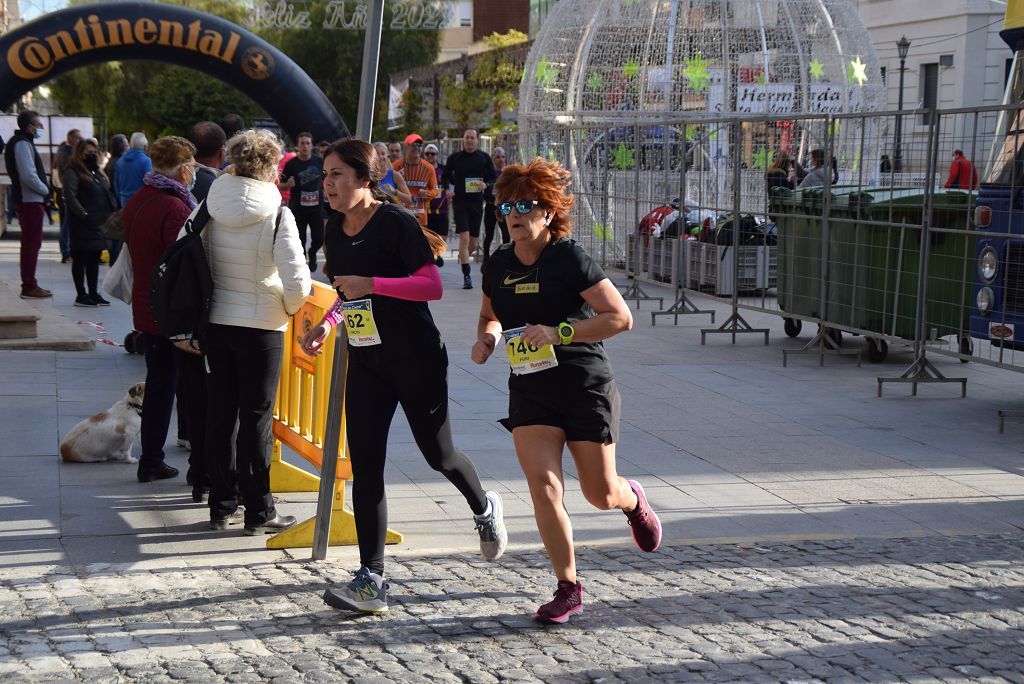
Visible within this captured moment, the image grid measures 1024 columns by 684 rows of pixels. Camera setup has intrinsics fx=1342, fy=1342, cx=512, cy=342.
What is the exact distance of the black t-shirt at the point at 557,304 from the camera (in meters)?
5.02

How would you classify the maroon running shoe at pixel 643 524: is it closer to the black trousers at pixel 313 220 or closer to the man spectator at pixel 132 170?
the man spectator at pixel 132 170

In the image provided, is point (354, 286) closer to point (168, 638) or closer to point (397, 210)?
point (397, 210)

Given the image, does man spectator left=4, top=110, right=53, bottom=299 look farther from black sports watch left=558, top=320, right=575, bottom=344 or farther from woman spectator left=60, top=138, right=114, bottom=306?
black sports watch left=558, top=320, right=575, bottom=344

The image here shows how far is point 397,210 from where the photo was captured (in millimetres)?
5340

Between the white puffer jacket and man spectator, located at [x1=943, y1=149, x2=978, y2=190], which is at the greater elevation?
man spectator, located at [x1=943, y1=149, x2=978, y2=190]

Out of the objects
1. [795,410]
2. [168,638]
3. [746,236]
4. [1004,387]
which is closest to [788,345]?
[746,236]

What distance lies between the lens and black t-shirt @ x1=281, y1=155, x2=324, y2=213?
56.8 feet

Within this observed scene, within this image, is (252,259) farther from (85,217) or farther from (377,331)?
(85,217)

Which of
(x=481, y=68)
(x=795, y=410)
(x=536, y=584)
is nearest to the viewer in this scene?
(x=536, y=584)

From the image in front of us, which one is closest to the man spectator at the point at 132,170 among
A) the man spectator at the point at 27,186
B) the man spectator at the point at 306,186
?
the man spectator at the point at 27,186

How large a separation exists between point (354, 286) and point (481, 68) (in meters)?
36.0

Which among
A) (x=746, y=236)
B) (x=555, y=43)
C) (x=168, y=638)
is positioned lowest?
(x=168, y=638)

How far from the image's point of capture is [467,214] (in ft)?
59.2

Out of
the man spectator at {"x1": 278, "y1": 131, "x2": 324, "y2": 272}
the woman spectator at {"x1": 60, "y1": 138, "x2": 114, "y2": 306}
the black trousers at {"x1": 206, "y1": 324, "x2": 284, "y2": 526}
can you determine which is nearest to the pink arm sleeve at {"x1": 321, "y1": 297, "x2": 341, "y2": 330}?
the black trousers at {"x1": 206, "y1": 324, "x2": 284, "y2": 526}
